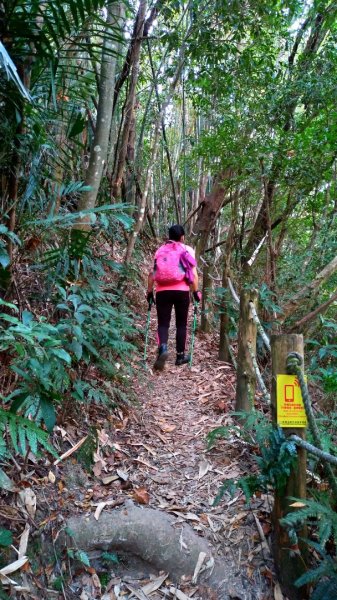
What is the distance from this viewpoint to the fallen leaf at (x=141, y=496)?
2.54 metres

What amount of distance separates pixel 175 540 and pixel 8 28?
2.76m

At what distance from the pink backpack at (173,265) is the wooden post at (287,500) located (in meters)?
2.41

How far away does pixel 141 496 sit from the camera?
2557 millimetres

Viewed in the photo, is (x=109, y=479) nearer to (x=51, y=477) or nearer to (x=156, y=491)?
(x=156, y=491)

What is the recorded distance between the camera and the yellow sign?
6.53 ft

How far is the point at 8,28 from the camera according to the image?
6.25 ft

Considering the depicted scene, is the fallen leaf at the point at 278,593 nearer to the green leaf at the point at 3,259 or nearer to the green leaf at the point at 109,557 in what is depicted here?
the green leaf at the point at 109,557

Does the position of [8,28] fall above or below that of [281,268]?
above

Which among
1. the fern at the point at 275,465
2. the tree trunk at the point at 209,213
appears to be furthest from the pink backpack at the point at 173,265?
the tree trunk at the point at 209,213

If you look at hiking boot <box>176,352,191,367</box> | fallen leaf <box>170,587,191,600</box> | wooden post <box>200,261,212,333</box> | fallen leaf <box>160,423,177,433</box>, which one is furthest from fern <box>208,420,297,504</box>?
wooden post <box>200,261,212,333</box>

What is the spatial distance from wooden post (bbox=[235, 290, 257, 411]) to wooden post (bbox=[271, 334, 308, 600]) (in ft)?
3.70

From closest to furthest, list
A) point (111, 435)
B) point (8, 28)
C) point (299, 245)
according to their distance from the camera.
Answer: point (8, 28) < point (111, 435) < point (299, 245)

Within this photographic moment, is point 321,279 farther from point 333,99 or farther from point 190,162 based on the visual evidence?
point 190,162

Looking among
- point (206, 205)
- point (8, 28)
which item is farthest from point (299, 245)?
point (8, 28)
